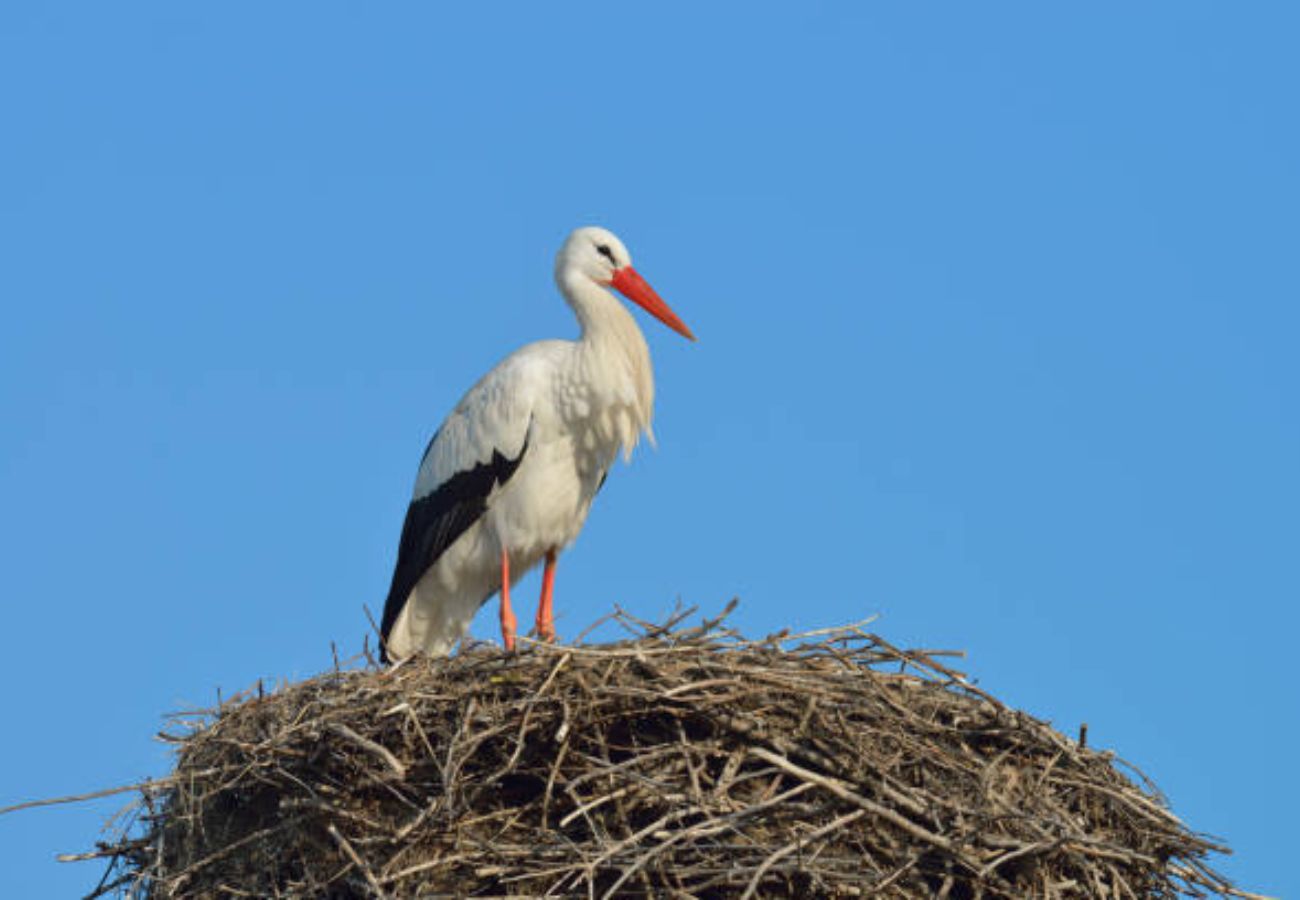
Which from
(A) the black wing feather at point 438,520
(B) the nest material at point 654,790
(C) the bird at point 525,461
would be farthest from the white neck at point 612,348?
(B) the nest material at point 654,790

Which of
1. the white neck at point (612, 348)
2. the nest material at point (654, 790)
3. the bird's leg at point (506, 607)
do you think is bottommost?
the nest material at point (654, 790)

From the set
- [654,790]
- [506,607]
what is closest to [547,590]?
[506,607]

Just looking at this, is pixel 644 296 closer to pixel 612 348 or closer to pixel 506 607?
pixel 612 348

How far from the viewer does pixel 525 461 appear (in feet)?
26.0

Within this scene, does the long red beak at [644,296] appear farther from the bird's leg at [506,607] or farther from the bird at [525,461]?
the bird's leg at [506,607]

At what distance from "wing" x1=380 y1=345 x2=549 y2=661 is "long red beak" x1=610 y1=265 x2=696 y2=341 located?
17.8 inches

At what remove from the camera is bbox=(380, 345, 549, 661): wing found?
311 inches

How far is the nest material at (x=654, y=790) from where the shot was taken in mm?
5434

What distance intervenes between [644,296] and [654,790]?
3.22 meters

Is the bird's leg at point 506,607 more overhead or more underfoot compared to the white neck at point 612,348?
more underfoot

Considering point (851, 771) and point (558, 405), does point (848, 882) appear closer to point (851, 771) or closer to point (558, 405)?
point (851, 771)

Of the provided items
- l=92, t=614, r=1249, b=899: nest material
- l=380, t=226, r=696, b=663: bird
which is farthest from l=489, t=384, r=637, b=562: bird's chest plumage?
l=92, t=614, r=1249, b=899: nest material

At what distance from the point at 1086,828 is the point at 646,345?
290 cm

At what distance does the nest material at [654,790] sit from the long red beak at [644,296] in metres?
2.49
